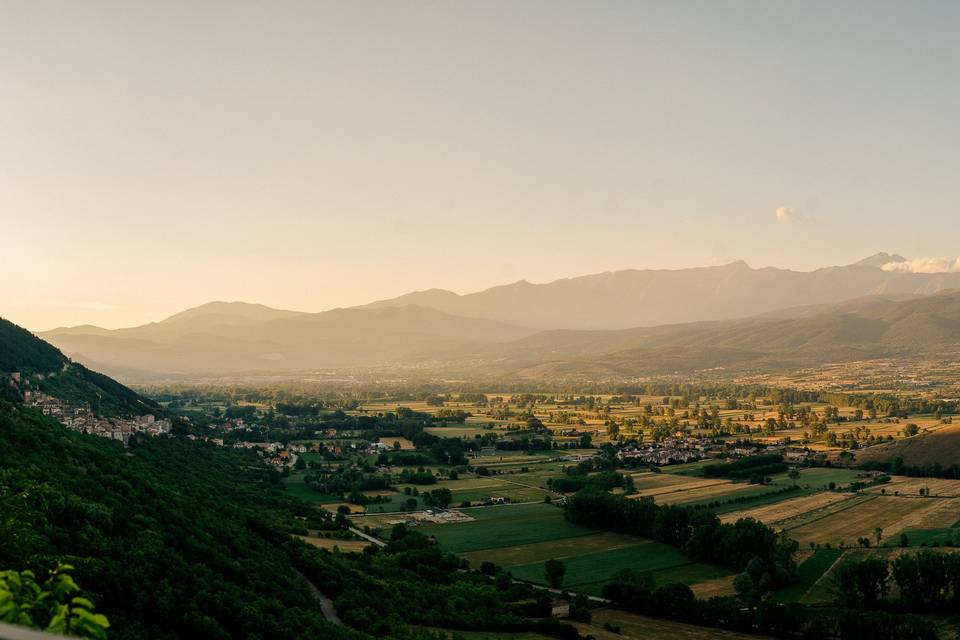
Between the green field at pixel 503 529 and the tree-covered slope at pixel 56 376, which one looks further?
the tree-covered slope at pixel 56 376

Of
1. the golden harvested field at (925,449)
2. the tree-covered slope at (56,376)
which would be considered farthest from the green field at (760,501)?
the tree-covered slope at (56,376)

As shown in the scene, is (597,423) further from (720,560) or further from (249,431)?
(720,560)

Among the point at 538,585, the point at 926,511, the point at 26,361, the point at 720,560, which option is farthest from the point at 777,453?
the point at 26,361

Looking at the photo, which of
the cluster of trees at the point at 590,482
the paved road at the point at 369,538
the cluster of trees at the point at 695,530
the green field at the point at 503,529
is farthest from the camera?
the cluster of trees at the point at 590,482

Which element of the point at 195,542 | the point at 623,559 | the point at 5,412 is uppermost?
the point at 5,412

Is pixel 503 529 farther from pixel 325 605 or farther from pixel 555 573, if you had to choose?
pixel 325 605

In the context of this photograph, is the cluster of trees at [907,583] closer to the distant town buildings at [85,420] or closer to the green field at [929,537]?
the green field at [929,537]

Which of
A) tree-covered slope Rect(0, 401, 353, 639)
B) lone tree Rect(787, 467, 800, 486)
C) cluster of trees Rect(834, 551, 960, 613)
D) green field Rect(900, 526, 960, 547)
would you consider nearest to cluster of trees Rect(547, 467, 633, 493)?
lone tree Rect(787, 467, 800, 486)
